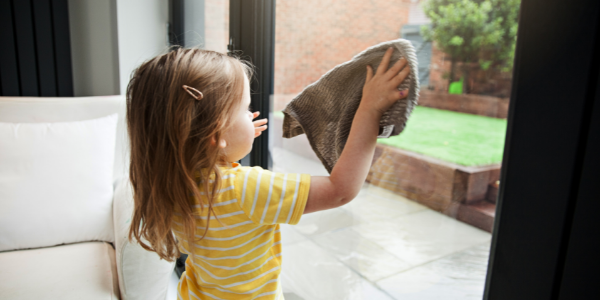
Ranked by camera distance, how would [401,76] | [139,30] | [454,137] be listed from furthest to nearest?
[139,30]
[454,137]
[401,76]

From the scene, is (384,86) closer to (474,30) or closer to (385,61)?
(385,61)

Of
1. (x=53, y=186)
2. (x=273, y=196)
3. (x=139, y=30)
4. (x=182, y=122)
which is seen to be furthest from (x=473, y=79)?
(x=139, y=30)

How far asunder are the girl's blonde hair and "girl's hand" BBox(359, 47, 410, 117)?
24cm

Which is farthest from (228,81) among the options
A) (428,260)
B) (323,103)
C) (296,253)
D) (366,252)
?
(296,253)

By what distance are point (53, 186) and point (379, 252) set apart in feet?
3.96

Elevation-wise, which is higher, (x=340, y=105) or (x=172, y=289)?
(x=340, y=105)

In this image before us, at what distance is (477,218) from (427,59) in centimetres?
31

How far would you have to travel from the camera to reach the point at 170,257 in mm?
849

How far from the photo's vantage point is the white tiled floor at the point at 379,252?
2.75ft

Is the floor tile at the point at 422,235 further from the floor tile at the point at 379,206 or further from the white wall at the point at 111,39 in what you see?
the white wall at the point at 111,39

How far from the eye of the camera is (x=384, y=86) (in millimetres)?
551

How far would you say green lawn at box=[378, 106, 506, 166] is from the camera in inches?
25.9

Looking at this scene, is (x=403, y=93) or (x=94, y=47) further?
(x=94, y=47)

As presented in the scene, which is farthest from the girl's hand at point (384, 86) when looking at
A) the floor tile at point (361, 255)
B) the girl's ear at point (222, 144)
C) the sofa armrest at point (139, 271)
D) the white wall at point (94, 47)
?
the white wall at point (94, 47)
